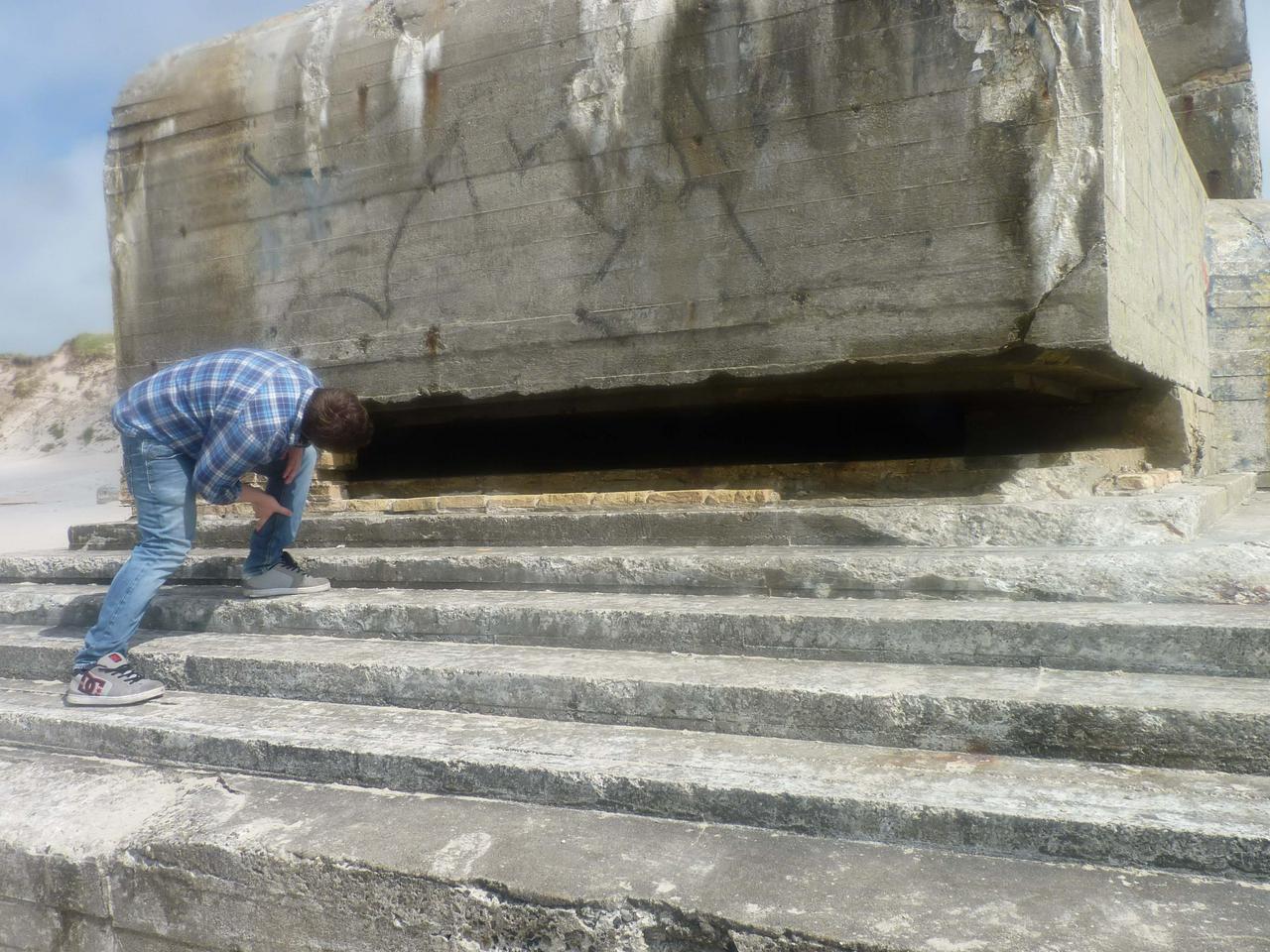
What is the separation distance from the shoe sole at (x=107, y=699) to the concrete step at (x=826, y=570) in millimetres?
893

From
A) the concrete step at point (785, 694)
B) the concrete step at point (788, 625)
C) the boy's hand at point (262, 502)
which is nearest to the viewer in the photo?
the concrete step at point (785, 694)

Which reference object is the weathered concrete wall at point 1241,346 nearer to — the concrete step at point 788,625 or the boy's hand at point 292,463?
the concrete step at point 788,625

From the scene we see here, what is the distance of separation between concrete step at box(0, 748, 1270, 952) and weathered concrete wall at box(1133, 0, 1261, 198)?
808cm

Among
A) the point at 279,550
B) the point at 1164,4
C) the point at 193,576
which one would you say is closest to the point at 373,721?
the point at 279,550

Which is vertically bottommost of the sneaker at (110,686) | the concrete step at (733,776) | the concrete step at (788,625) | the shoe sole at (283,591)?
the concrete step at (733,776)

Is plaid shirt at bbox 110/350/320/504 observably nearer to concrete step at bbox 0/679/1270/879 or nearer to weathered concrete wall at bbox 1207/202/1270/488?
concrete step at bbox 0/679/1270/879

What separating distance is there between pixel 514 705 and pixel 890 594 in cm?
121

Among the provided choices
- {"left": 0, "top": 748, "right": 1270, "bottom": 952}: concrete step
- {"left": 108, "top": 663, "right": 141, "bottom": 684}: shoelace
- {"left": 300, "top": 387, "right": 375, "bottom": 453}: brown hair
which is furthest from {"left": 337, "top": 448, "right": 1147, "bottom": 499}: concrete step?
{"left": 0, "top": 748, "right": 1270, "bottom": 952}: concrete step

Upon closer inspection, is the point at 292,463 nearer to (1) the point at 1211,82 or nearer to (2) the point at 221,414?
(2) the point at 221,414

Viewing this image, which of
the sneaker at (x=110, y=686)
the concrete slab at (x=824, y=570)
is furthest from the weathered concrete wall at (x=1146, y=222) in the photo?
the sneaker at (x=110, y=686)

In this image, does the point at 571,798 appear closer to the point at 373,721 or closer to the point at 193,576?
the point at 373,721

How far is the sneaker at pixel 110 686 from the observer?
118 inches

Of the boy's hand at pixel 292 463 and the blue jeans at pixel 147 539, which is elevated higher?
the boy's hand at pixel 292 463

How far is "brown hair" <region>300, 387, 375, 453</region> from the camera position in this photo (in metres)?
3.11
